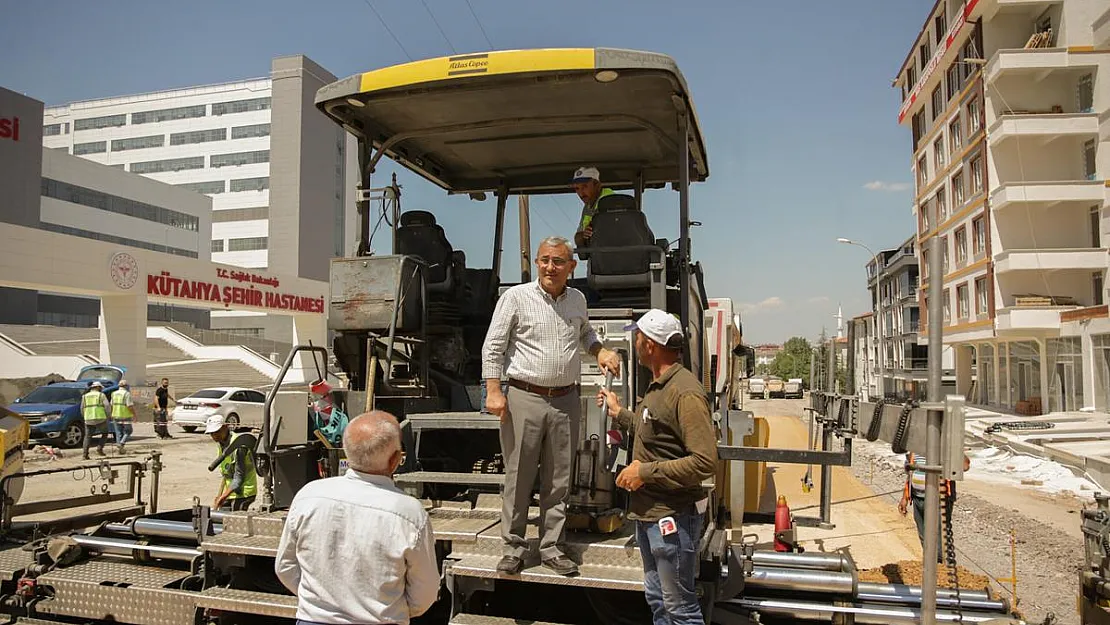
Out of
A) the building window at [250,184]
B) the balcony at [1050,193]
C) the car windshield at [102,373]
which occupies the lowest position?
the car windshield at [102,373]

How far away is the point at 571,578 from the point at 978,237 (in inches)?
1483

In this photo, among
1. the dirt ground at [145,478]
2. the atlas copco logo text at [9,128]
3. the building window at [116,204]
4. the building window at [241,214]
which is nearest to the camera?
the dirt ground at [145,478]

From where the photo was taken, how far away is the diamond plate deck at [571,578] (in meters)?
3.99

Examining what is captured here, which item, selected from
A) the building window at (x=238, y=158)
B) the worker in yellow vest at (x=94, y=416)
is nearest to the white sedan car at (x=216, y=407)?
the worker in yellow vest at (x=94, y=416)

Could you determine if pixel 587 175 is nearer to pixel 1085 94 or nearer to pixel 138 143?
pixel 1085 94

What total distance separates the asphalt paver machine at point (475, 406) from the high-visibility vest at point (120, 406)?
13.8 metres

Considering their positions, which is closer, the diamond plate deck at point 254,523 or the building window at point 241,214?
the diamond plate deck at point 254,523

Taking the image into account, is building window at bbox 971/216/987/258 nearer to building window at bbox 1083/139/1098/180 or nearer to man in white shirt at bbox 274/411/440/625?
building window at bbox 1083/139/1098/180

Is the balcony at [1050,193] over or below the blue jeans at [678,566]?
over

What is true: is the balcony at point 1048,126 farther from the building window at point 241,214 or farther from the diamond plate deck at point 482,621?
the building window at point 241,214

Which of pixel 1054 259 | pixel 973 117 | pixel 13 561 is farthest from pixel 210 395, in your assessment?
pixel 973 117

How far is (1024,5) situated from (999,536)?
2962 centimetres

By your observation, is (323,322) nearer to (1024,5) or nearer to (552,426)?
(1024,5)

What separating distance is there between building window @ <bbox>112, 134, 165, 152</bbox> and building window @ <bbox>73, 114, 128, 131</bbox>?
76.1 inches
